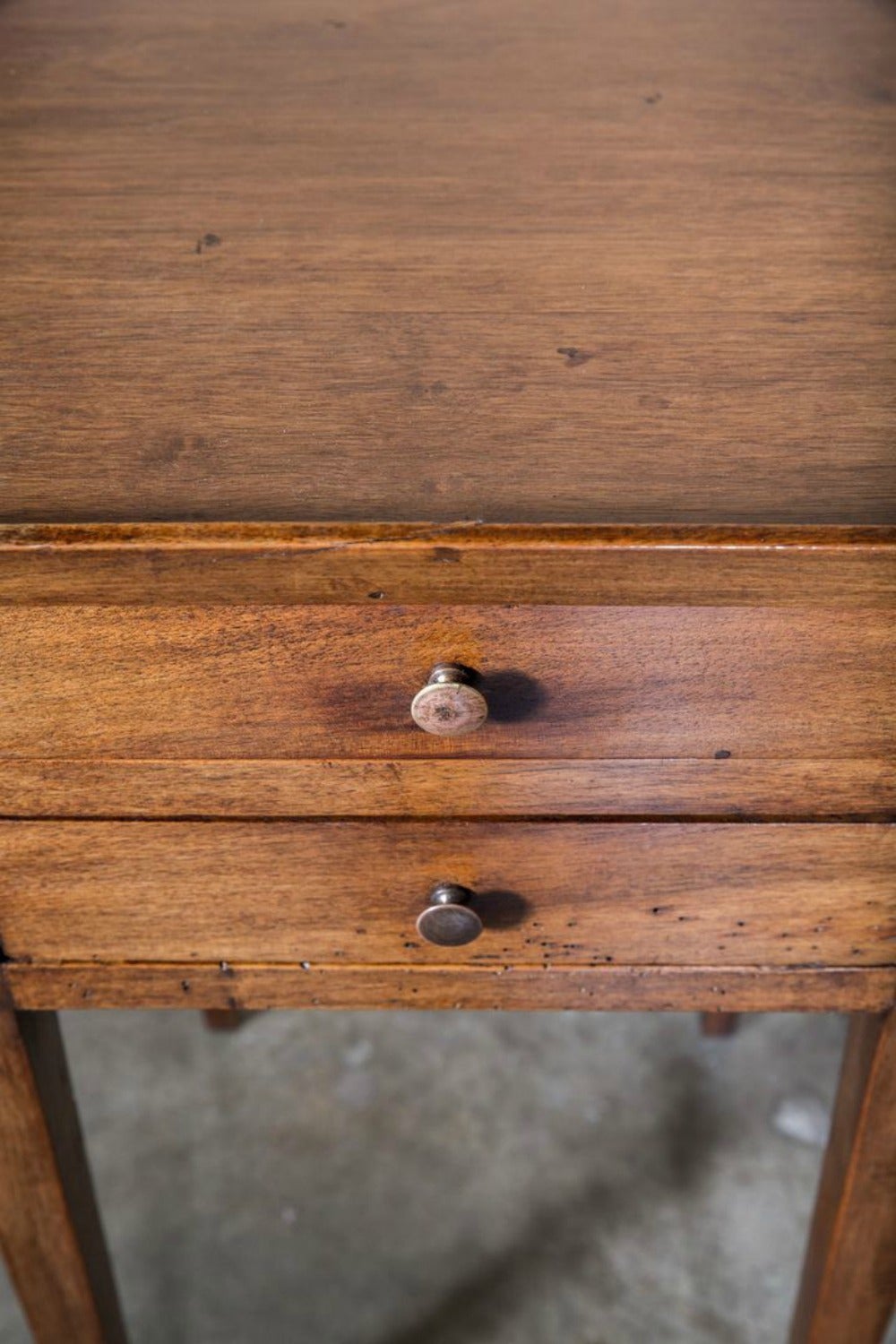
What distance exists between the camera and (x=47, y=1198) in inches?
23.8

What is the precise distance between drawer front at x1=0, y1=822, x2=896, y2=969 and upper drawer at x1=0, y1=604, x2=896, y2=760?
1.7 inches

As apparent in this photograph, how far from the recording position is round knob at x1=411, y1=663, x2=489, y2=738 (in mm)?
427

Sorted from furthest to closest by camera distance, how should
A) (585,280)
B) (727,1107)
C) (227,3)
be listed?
A: (727,1107), (227,3), (585,280)

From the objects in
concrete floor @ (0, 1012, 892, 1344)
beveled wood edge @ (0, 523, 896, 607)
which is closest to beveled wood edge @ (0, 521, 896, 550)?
beveled wood edge @ (0, 523, 896, 607)

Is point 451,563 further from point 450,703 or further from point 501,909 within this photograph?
point 501,909

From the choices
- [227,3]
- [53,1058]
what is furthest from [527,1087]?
[227,3]

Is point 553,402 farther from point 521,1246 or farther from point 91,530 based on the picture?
point 521,1246

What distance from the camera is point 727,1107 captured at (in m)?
1.00

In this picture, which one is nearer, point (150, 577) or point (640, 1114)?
point (150, 577)

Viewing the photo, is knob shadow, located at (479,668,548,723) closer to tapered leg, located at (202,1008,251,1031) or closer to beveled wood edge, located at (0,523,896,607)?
beveled wood edge, located at (0,523,896,607)

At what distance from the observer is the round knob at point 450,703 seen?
0.43m

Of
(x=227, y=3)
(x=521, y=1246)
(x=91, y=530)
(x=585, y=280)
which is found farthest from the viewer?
(x=521, y=1246)

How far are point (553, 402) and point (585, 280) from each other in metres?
0.09

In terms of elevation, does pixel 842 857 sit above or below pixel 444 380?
below
